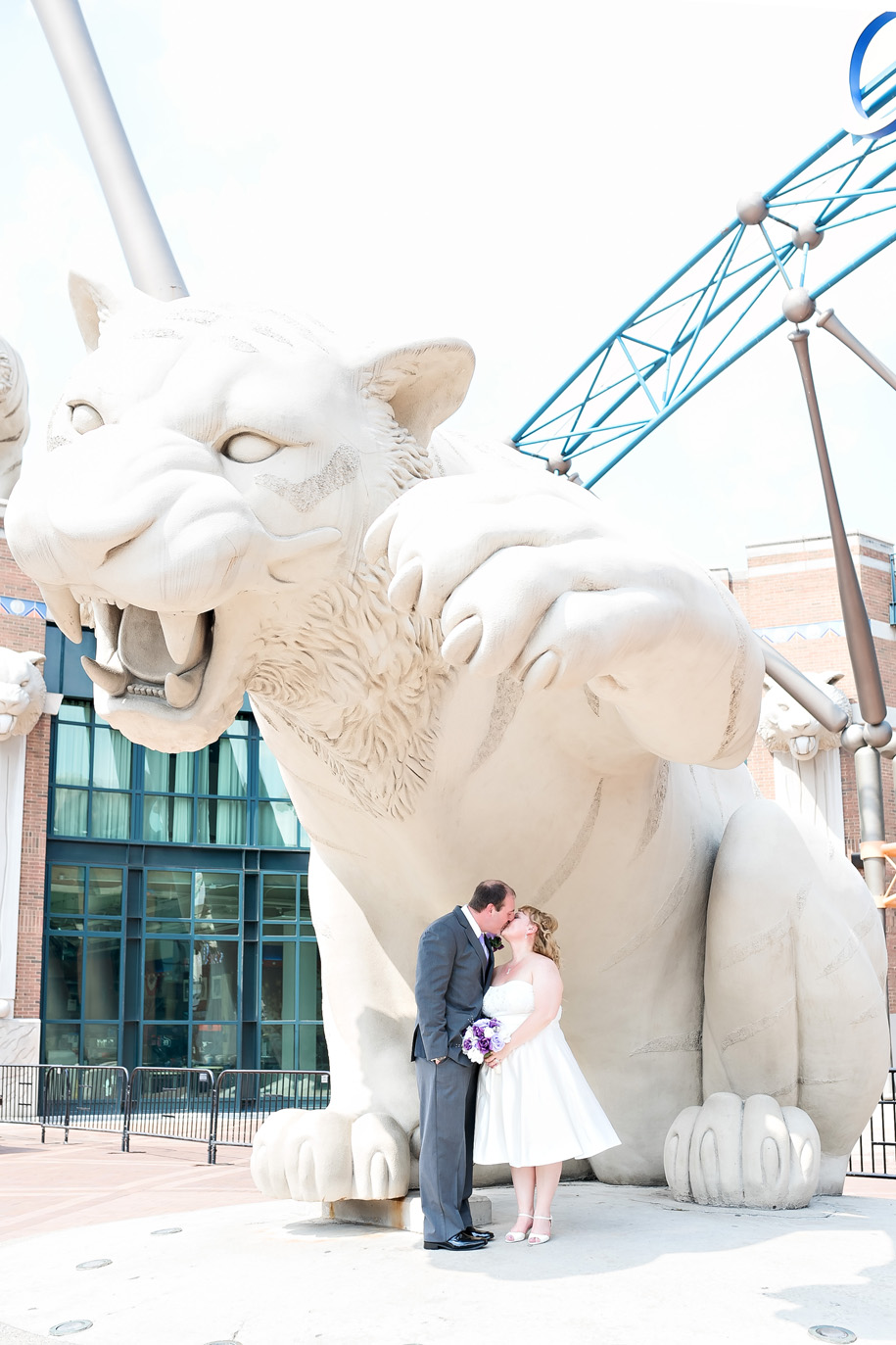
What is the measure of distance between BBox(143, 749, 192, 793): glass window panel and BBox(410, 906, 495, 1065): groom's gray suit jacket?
1418 cm

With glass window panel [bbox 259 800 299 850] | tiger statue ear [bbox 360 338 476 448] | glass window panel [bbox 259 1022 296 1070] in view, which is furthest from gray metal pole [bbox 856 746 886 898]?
tiger statue ear [bbox 360 338 476 448]

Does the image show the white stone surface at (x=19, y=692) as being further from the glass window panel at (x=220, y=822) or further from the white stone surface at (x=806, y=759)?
the white stone surface at (x=806, y=759)

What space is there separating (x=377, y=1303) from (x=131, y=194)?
781cm

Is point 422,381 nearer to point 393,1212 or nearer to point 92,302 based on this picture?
point 92,302

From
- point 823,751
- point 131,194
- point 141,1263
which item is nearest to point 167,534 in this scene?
point 141,1263

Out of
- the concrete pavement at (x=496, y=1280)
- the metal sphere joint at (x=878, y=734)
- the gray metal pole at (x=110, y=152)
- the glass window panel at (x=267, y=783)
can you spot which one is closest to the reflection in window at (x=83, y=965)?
the glass window panel at (x=267, y=783)

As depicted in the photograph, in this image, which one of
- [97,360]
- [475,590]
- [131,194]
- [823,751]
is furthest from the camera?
[823,751]

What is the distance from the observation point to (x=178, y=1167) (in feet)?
29.5

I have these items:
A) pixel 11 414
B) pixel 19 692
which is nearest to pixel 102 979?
pixel 19 692

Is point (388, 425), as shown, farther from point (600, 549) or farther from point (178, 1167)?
point (178, 1167)

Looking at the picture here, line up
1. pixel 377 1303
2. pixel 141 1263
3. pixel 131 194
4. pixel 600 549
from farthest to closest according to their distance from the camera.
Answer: pixel 131 194 → pixel 141 1263 → pixel 377 1303 → pixel 600 549

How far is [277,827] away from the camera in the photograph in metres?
17.5

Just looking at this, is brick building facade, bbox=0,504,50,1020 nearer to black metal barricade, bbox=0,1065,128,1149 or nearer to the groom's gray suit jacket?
black metal barricade, bbox=0,1065,128,1149

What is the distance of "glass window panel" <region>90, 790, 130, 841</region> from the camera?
1628 cm
